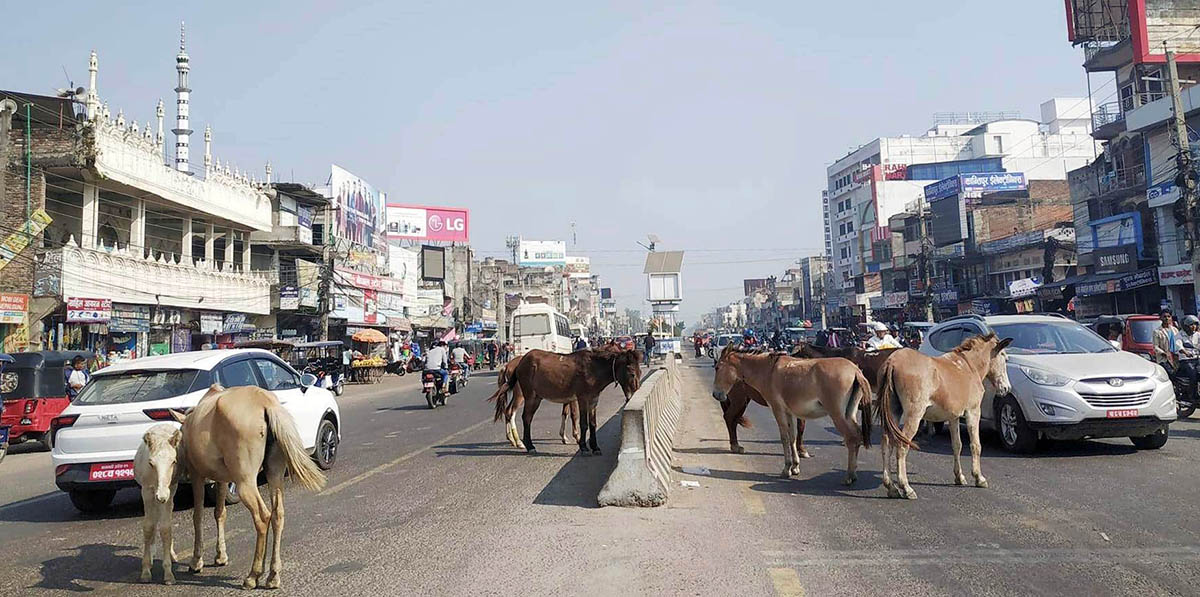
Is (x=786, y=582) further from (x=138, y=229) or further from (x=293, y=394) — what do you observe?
(x=138, y=229)

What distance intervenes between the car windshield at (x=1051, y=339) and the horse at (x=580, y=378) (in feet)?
16.6

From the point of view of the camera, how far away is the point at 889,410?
770 cm

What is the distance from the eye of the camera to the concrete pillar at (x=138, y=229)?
3038 cm

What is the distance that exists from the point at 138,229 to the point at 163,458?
98.2ft

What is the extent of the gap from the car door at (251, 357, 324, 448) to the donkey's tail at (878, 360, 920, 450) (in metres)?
6.26

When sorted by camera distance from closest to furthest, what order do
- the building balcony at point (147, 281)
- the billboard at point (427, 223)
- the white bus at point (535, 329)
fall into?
the building balcony at point (147, 281) < the white bus at point (535, 329) < the billboard at point (427, 223)

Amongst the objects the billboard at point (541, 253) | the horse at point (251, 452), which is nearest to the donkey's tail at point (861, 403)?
the horse at point (251, 452)

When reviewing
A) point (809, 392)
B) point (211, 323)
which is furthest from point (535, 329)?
point (809, 392)

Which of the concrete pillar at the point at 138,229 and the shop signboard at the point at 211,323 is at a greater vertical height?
the concrete pillar at the point at 138,229

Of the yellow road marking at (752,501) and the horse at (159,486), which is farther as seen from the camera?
the yellow road marking at (752,501)

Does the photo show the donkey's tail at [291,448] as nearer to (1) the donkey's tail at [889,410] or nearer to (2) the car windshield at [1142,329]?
(1) the donkey's tail at [889,410]

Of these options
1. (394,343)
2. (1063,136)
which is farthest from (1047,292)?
(1063,136)

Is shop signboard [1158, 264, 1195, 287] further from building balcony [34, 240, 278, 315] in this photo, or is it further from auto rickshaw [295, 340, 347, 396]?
building balcony [34, 240, 278, 315]

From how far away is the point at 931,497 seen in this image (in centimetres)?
738
